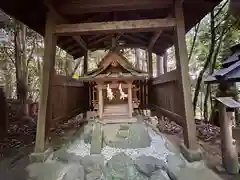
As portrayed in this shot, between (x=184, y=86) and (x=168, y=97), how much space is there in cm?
126

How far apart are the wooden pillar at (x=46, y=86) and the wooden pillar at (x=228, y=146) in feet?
10.5

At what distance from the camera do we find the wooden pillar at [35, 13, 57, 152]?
3.46 meters

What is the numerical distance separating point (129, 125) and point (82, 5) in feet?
8.95

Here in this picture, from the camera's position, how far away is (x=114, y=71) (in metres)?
4.57

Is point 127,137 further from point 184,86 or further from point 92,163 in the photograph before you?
point 184,86

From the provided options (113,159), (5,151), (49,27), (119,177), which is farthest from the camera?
(5,151)

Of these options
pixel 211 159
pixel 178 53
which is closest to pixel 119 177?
pixel 211 159

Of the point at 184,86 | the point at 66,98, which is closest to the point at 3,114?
the point at 66,98

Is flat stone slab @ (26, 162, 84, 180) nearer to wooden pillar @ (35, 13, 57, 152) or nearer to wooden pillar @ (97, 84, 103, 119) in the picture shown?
wooden pillar @ (35, 13, 57, 152)

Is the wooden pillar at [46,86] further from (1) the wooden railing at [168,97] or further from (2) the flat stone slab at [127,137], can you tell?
(1) the wooden railing at [168,97]

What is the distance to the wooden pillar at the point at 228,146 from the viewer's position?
332 centimetres

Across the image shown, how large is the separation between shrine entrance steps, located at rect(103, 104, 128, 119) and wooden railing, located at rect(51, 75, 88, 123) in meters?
1.00

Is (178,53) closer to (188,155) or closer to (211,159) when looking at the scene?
(188,155)

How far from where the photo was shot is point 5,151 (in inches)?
188
